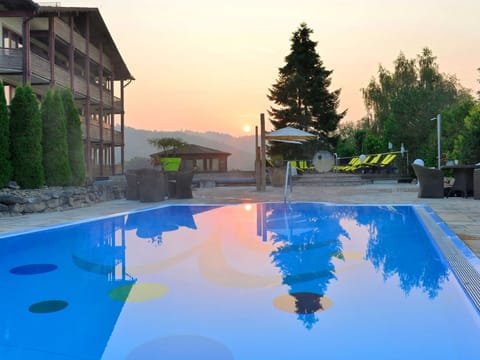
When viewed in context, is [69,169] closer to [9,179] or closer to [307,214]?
[9,179]

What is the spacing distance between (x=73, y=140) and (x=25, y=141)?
1.70 meters

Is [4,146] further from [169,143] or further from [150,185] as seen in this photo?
[169,143]

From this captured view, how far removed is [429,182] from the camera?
35.0ft

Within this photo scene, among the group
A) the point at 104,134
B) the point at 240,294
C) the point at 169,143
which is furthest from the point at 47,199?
the point at 169,143

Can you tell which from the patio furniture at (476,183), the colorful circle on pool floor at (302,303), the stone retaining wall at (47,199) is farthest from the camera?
the patio furniture at (476,183)

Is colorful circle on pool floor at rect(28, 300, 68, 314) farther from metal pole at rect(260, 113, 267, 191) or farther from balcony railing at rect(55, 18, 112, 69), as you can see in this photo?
balcony railing at rect(55, 18, 112, 69)

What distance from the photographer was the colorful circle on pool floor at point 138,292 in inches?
130

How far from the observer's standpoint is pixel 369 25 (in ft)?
54.3

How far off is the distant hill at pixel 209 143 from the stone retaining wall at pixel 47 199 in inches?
2915

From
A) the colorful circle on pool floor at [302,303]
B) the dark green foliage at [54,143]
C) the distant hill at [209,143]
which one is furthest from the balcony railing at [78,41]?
the distant hill at [209,143]

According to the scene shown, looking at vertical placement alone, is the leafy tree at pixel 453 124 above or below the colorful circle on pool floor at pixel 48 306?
above

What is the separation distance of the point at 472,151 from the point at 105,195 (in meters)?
11.1

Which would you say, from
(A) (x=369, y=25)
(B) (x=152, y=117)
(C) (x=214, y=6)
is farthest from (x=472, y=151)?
(B) (x=152, y=117)

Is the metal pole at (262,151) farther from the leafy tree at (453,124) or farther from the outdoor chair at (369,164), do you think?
the outdoor chair at (369,164)
